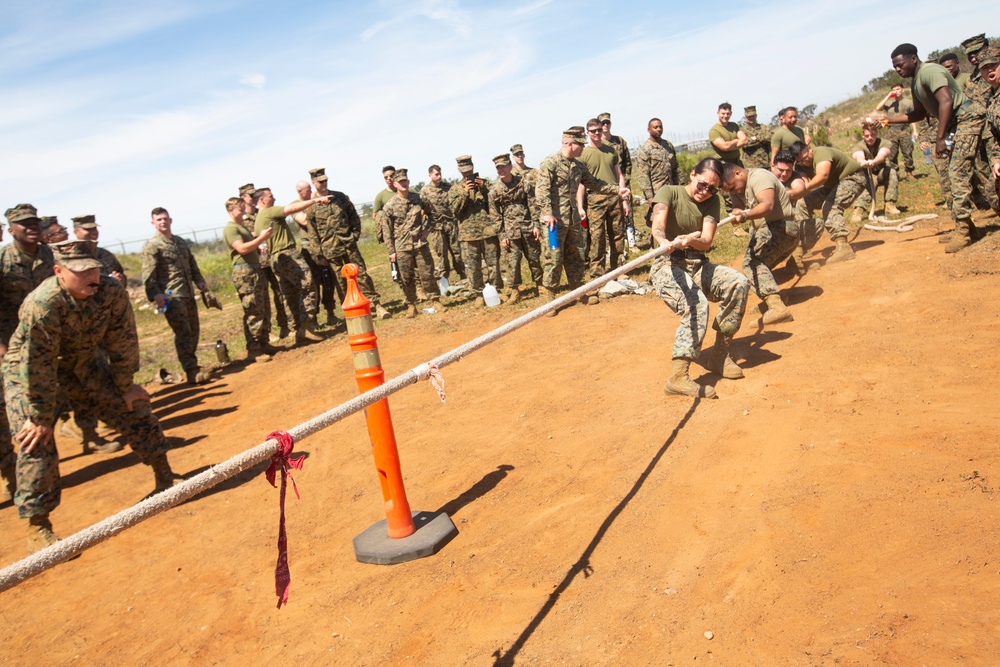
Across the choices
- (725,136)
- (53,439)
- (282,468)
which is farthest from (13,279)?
(725,136)

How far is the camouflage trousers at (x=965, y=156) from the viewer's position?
8.29m

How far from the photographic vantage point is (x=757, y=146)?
13.8 metres

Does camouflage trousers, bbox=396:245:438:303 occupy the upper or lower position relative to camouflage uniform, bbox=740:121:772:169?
lower

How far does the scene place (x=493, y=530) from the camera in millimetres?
4574

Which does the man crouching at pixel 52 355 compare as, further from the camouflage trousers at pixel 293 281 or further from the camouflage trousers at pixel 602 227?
the camouflage trousers at pixel 602 227

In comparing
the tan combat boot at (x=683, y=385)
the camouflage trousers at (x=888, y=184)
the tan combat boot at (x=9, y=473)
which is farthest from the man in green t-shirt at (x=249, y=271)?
the camouflage trousers at (x=888, y=184)

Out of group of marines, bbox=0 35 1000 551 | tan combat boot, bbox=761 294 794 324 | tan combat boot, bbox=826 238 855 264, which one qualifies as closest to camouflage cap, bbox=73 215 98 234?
group of marines, bbox=0 35 1000 551

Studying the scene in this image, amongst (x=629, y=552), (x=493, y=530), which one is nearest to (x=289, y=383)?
(x=493, y=530)

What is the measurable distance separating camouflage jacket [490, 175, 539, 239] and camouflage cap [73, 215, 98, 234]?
5299 millimetres

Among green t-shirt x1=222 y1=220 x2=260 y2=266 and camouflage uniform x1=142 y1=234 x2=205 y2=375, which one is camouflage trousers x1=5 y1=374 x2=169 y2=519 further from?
green t-shirt x1=222 y1=220 x2=260 y2=266

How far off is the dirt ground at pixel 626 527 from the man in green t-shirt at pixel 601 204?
4.10m

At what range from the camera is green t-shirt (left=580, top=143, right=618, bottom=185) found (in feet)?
37.2

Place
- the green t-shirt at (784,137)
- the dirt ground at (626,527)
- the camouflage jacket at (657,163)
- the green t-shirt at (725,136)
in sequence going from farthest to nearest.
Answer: the green t-shirt at (725,136) → the camouflage jacket at (657,163) → the green t-shirt at (784,137) → the dirt ground at (626,527)

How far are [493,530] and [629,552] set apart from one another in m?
0.94
